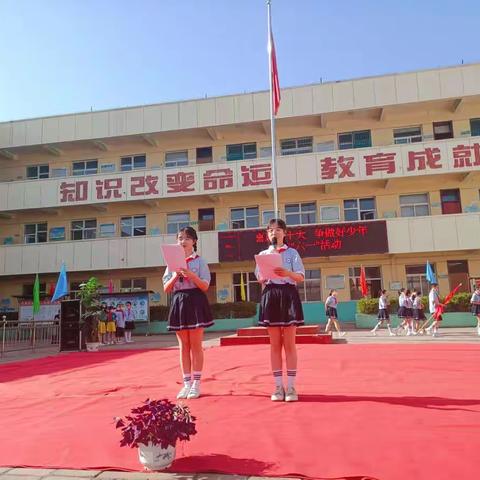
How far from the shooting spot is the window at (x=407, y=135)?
80.1ft

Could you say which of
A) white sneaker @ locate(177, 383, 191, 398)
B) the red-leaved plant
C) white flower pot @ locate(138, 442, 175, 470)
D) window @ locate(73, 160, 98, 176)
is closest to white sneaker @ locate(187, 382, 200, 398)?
white sneaker @ locate(177, 383, 191, 398)

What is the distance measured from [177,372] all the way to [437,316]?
10785 millimetres

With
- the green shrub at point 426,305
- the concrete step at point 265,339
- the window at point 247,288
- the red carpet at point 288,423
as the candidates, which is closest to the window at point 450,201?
the green shrub at point 426,305

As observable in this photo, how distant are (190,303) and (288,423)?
A: 1.71m

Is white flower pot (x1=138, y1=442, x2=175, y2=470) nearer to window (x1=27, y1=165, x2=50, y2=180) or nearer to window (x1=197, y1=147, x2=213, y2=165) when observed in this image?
window (x1=197, y1=147, x2=213, y2=165)

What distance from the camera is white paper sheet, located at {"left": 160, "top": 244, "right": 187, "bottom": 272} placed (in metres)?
4.62

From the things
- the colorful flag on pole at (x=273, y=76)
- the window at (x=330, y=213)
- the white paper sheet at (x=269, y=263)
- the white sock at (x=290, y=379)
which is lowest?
the white sock at (x=290, y=379)

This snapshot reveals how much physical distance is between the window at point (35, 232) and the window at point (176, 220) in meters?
7.34

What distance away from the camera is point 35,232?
2788 centimetres

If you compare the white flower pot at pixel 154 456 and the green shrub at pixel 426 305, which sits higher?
the green shrub at pixel 426 305

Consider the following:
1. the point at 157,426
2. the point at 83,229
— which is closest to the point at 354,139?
the point at 83,229

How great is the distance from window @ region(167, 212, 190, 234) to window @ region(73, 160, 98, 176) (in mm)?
5438

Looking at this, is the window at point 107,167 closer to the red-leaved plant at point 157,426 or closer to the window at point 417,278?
the window at point 417,278

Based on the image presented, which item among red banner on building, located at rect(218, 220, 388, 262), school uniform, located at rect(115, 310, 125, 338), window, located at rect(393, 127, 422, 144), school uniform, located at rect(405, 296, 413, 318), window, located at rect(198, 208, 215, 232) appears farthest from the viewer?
window, located at rect(198, 208, 215, 232)
